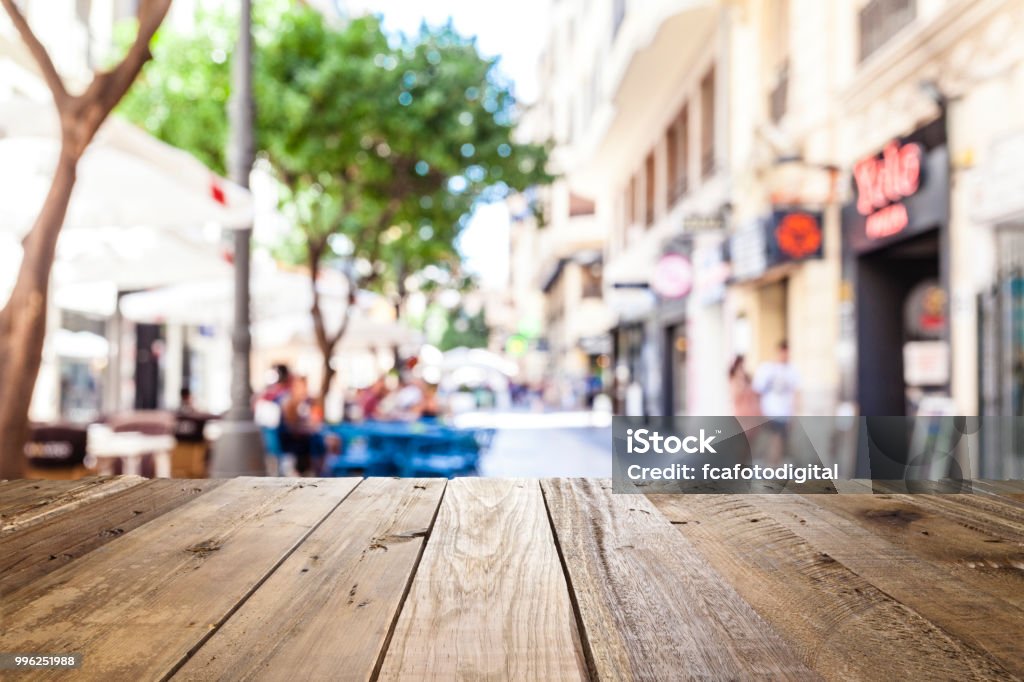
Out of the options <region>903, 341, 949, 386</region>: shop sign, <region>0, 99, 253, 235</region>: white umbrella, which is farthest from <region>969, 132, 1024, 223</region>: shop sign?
<region>0, 99, 253, 235</region>: white umbrella

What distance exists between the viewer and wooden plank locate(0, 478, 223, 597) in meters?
1.75

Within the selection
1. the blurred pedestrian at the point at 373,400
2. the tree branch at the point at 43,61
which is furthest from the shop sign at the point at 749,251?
the tree branch at the point at 43,61

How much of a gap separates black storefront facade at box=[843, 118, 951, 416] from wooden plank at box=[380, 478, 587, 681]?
29.3ft

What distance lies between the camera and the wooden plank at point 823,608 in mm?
1281

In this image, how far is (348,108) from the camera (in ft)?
43.0

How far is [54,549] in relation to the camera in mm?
1869

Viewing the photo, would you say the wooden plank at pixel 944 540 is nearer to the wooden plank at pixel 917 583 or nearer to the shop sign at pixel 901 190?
the wooden plank at pixel 917 583

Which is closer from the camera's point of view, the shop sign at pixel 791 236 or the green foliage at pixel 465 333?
the shop sign at pixel 791 236

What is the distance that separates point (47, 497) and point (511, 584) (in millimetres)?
1376

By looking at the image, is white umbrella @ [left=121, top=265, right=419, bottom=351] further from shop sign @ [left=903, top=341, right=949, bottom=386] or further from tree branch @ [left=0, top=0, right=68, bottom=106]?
tree branch @ [left=0, top=0, right=68, bottom=106]

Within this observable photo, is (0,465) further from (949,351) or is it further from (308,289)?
(308,289)

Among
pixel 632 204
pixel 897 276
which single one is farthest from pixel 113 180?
pixel 632 204

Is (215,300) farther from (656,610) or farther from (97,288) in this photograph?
(656,610)

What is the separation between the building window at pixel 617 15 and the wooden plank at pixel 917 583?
66.9ft
